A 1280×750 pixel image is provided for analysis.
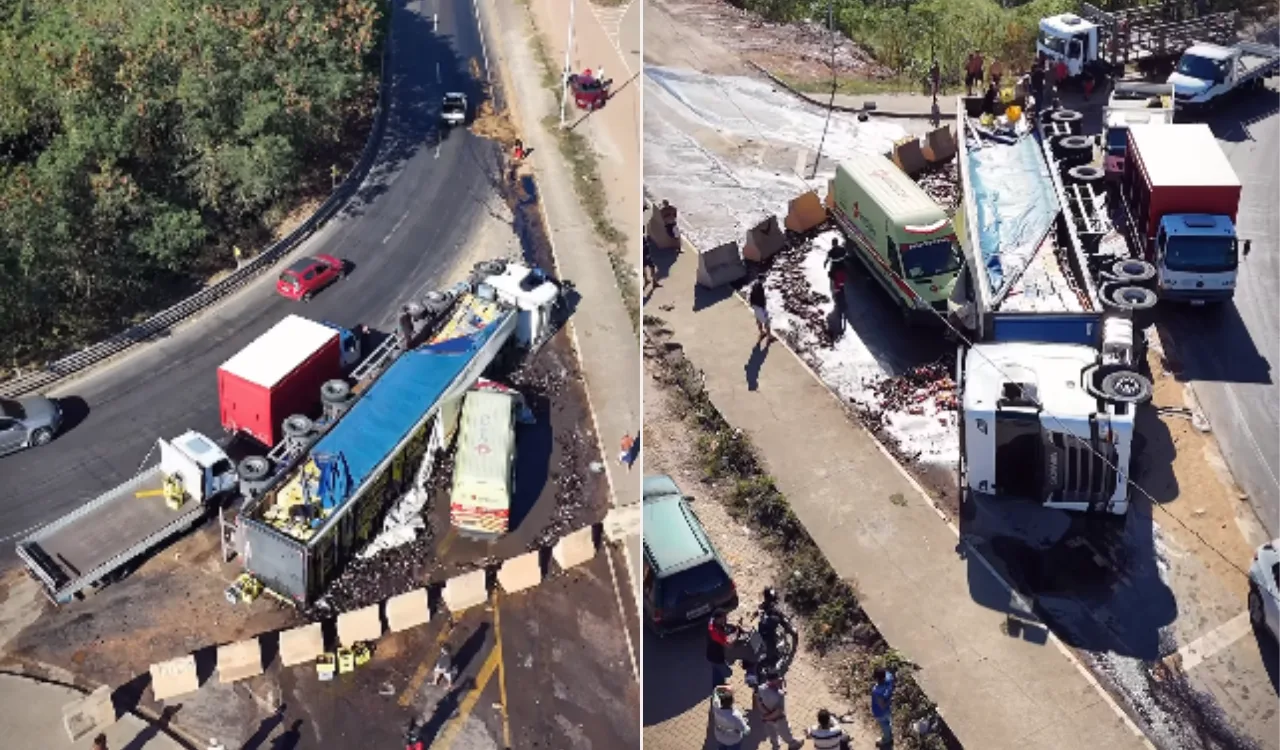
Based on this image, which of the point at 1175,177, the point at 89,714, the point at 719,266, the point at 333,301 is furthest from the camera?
the point at 333,301

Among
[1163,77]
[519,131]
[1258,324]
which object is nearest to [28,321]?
[519,131]

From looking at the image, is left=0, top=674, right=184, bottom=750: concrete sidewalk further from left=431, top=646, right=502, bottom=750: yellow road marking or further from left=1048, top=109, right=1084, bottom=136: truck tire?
left=1048, top=109, right=1084, bottom=136: truck tire

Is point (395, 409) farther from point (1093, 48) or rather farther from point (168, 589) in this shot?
point (1093, 48)

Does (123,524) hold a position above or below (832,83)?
below

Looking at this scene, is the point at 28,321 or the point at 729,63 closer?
the point at 28,321

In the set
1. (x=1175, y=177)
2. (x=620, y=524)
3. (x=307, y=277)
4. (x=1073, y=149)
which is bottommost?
(x=620, y=524)

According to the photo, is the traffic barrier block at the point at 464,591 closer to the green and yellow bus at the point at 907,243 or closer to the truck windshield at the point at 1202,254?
the green and yellow bus at the point at 907,243

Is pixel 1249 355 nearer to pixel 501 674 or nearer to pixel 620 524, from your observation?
pixel 620 524

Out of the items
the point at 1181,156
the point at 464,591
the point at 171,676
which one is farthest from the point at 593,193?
the point at 171,676
